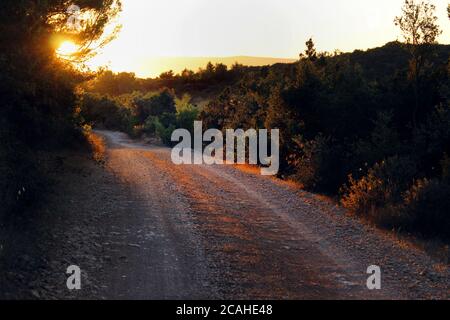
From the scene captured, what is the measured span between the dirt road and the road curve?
0.02 m

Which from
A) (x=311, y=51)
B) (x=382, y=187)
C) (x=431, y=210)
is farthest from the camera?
(x=311, y=51)

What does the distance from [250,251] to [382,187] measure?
18.2 feet

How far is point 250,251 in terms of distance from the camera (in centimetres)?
913

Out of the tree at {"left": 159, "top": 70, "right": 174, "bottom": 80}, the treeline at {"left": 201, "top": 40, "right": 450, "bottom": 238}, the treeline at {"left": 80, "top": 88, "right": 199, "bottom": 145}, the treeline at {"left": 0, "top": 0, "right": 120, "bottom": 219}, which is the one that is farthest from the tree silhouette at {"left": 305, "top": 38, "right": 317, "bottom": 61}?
the tree at {"left": 159, "top": 70, "right": 174, "bottom": 80}

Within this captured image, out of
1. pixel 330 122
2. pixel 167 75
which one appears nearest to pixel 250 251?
pixel 330 122

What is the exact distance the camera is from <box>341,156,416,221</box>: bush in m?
12.7

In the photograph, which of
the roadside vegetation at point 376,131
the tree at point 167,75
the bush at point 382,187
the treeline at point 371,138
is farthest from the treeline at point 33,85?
the tree at point 167,75

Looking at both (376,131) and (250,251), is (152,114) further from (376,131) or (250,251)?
(250,251)

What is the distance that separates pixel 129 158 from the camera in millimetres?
23859

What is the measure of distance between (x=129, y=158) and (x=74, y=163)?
232 inches

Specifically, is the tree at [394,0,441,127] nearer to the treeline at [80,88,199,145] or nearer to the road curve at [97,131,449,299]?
the road curve at [97,131,449,299]

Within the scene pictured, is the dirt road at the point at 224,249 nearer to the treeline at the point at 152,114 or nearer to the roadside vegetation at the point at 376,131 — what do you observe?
the roadside vegetation at the point at 376,131
